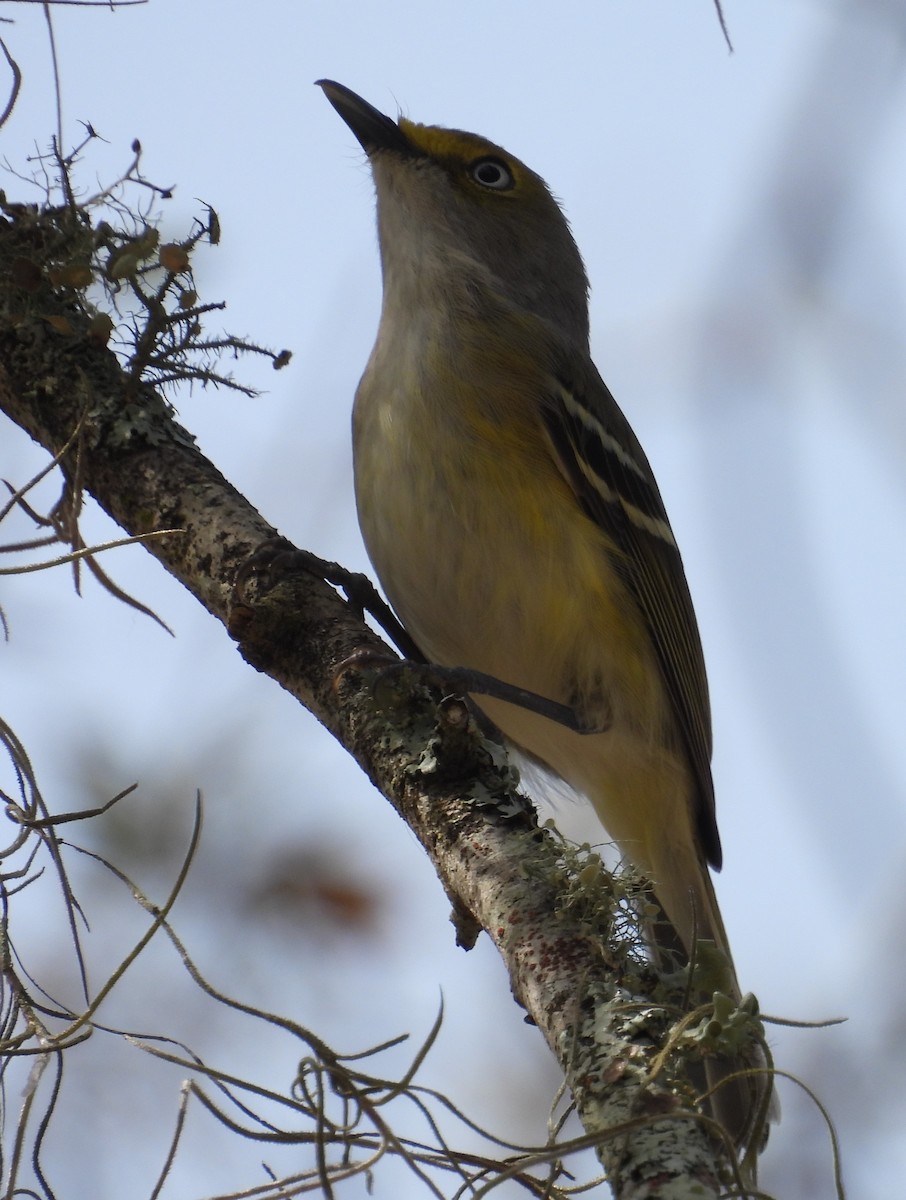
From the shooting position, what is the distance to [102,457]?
2.99m

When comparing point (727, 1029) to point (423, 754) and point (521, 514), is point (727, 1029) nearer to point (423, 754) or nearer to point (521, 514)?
point (423, 754)

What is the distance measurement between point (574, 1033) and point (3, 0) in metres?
2.57

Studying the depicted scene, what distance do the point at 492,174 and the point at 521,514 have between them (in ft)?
6.13

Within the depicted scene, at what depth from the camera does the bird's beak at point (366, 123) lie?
466cm

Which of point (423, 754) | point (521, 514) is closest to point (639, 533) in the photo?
point (521, 514)

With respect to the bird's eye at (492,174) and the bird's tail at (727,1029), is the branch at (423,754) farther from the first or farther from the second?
the bird's eye at (492,174)

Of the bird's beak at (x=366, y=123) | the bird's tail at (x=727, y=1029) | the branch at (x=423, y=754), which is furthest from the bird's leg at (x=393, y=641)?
the bird's beak at (x=366, y=123)

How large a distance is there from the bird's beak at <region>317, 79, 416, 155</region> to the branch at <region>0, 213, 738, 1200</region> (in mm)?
1895

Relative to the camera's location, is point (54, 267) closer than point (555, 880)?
No

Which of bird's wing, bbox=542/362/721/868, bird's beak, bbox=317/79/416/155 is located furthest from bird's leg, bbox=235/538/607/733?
bird's beak, bbox=317/79/416/155

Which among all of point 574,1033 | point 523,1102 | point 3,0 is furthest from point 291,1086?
point 523,1102

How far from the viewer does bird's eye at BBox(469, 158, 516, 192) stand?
4.96 meters

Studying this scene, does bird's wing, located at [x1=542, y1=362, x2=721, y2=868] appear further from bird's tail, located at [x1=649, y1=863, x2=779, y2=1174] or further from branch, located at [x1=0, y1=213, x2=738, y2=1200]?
branch, located at [x1=0, y1=213, x2=738, y2=1200]

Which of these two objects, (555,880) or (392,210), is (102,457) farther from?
(392,210)
